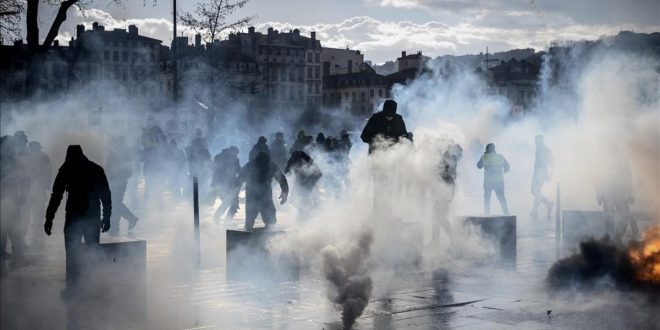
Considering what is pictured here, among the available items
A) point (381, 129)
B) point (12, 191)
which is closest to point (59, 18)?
point (12, 191)

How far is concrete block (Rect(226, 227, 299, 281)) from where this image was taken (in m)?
11.8

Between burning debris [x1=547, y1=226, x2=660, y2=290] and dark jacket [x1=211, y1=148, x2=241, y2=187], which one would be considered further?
dark jacket [x1=211, y1=148, x2=241, y2=187]

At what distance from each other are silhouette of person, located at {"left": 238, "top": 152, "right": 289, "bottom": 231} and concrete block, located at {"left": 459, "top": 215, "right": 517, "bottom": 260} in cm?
310

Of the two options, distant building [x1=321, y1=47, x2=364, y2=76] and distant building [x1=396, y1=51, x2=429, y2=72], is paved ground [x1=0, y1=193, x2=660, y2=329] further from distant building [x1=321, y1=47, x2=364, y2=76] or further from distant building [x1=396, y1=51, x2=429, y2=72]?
distant building [x1=321, y1=47, x2=364, y2=76]

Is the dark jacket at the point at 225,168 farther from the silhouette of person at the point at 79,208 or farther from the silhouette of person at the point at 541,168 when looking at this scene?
the silhouette of person at the point at 79,208

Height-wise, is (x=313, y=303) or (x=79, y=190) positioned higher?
(x=79, y=190)

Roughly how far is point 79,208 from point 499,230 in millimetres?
6638

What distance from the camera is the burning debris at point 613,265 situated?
11133 mm

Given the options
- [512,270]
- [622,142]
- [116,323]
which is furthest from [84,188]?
[622,142]

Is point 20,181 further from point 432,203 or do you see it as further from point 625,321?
point 625,321

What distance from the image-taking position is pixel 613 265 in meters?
11.4

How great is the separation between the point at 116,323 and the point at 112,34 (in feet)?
342

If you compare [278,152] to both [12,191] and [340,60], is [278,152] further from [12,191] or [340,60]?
[340,60]

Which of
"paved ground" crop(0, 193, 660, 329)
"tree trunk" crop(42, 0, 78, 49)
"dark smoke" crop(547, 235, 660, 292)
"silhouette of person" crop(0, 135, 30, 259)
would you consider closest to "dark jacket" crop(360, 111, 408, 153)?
"paved ground" crop(0, 193, 660, 329)
